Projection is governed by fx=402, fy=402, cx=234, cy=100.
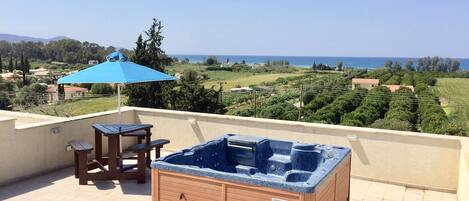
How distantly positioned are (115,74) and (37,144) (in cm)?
160

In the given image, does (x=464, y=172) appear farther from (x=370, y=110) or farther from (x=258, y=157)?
(x=370, y=110)

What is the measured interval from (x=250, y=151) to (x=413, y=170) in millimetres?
2347

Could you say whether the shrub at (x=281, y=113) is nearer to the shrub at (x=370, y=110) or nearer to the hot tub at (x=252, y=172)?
the shrub at (x=370, y=110)

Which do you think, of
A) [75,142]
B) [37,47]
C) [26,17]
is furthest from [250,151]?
[37,47]

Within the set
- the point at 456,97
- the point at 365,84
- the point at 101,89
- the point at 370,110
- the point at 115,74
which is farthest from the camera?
the point at 101,89

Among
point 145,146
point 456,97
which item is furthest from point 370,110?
point 145,146

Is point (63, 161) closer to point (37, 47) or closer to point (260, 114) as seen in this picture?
point (260, 114)

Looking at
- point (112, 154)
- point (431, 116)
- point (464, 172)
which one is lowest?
point (431, 116)

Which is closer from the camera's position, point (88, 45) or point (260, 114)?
point (260, 114)

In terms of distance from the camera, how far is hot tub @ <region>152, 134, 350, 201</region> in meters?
3.59

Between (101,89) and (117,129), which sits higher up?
(117,129)

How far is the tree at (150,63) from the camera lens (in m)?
22.5

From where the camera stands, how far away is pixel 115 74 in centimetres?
572

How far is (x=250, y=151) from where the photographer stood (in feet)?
18.2
